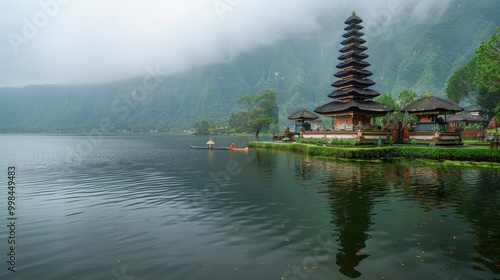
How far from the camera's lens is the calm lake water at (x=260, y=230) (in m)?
8.76

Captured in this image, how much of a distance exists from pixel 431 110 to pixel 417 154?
10223mm

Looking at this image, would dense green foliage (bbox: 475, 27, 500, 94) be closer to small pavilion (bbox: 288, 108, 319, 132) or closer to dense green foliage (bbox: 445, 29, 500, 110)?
dense green foliage (bbox: 445, 29, 500, 110)

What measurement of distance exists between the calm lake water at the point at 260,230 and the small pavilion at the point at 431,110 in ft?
72.6

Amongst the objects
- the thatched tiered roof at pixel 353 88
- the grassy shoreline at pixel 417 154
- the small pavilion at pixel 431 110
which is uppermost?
the thatched tiered roof at pixel 353 88

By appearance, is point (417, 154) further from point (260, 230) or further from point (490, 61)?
point (260, 230)

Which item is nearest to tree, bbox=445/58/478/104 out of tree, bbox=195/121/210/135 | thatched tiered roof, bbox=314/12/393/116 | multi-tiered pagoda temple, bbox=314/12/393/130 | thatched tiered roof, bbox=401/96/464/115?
multi-tiered pagoda temple, bbox=314/12/393/130

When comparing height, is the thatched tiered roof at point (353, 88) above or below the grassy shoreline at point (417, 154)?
above

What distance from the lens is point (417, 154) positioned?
36.6 m

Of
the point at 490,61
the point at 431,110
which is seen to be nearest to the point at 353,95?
the point at 431,110

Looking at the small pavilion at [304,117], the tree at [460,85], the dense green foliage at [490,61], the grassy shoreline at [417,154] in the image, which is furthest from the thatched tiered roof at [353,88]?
the tree at [460,85]

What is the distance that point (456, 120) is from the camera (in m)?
68.8

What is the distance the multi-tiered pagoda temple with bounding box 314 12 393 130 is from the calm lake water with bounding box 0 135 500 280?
1082 inches

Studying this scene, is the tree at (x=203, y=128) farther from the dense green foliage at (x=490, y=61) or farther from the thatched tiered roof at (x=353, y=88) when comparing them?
the dense green foliage at (x=490, y=61)

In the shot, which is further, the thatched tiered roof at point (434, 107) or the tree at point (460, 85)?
the tree at point (460, 85)
